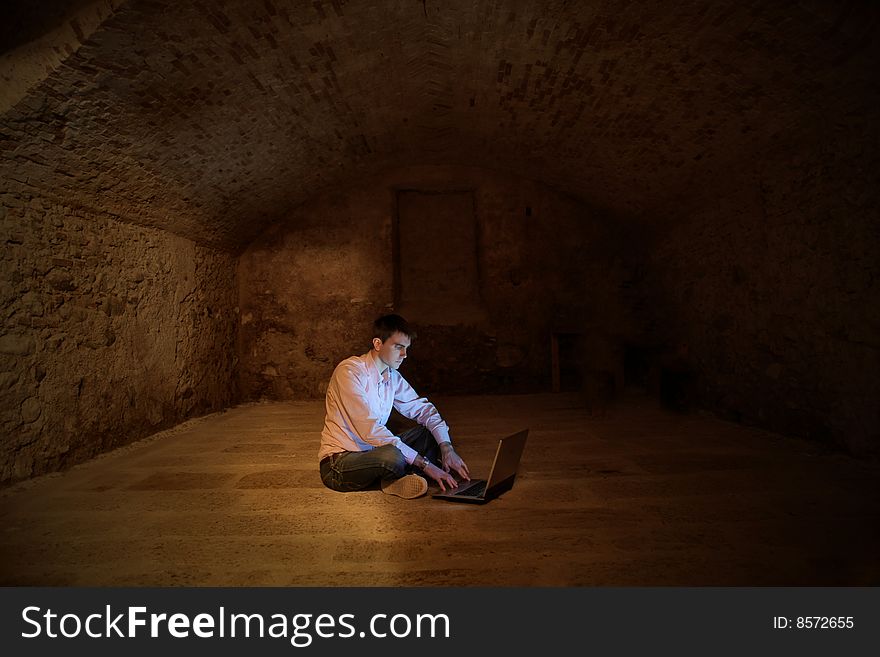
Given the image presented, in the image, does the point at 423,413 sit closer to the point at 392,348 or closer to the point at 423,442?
the point at 423,442

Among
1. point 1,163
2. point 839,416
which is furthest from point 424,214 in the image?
point 839,416

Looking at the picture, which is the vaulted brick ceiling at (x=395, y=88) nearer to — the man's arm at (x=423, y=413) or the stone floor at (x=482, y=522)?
the stone floor at (x=482, y=522)

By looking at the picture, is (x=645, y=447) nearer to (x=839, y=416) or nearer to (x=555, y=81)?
(x=839, y=416)

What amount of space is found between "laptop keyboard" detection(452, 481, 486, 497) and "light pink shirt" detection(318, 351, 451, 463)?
329 mm

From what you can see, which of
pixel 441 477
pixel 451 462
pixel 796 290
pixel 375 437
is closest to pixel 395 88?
pixel 375 437

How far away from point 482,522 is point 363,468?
2.70ft

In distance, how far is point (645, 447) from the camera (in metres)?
4.00

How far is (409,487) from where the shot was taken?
9.58ft

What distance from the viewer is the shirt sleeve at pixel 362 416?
3.01 metres

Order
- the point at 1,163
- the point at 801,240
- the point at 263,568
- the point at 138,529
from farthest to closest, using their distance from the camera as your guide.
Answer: the point at 801,240 → the point at 1,163 → the point at 138,529 → the point at 263,568

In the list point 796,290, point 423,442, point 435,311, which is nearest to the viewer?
point 423,442

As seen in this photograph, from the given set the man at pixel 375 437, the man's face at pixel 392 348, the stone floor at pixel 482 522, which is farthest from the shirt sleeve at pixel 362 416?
the stone floor at pixel 482 522

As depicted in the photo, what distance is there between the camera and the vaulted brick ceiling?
3.01m

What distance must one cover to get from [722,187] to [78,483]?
5863 millimetres
